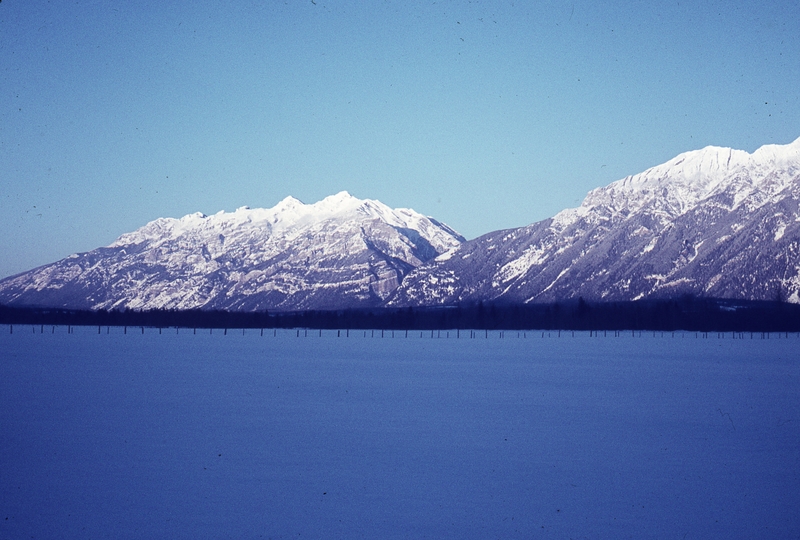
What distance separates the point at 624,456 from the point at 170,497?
10.8 metres

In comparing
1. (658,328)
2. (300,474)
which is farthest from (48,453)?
(658,328)

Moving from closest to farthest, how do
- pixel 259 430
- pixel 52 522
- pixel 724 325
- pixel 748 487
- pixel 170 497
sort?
pixel 52 522
pixel 170 497
pixel 748 487
pixel 259 430
pixel 724 325

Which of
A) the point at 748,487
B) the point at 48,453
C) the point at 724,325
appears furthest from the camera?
the point at 724,325

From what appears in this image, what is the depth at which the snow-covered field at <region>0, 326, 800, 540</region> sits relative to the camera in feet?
40.8

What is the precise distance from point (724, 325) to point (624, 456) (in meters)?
167

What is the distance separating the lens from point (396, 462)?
55.6ft

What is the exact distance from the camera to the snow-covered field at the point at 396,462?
1244 centimetres

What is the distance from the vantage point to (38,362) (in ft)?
157

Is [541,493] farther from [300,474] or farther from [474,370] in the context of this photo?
[474,370]

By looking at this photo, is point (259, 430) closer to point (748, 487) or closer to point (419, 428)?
point (419, 428)

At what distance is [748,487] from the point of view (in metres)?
14.8

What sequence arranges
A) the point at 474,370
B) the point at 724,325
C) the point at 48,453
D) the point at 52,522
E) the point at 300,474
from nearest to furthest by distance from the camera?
the point at 52,522 < the point at 300,474 < the point at 48,453 < the point at 474,370 < the point at 724,325

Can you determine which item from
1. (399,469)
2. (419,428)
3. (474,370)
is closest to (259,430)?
(419,428)

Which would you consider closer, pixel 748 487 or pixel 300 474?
pixel 748 487
